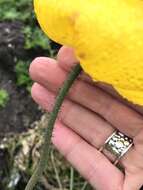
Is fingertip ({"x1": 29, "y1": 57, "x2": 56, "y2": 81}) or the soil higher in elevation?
fingertip ({"x1": 29, "y1": 57, "x2": 56, "y2": 81})

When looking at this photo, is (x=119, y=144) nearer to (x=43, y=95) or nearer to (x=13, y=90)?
(x=43, y=95)

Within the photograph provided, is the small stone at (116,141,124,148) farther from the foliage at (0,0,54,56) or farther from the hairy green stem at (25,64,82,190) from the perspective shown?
the foliage at (0,0,54,56)

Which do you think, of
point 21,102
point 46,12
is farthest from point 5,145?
point 46,12

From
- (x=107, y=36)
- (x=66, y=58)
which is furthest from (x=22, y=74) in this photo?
(x=107, y=36)

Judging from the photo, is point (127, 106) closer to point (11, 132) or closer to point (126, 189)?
point (126, 189)

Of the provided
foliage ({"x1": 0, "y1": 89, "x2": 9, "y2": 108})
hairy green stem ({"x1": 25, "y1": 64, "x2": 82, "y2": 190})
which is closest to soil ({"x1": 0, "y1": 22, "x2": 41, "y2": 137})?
foliage ({"x1": 0, "y1": 89, "x2": 9, "y2": 108})

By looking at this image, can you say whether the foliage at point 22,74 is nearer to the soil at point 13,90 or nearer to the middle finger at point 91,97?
the soil at point 13,90

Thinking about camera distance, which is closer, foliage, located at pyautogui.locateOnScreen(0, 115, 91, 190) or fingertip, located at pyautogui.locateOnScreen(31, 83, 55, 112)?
fingertip, located at pyautogui.locateOnScreen(31, 83, 55, 112)
